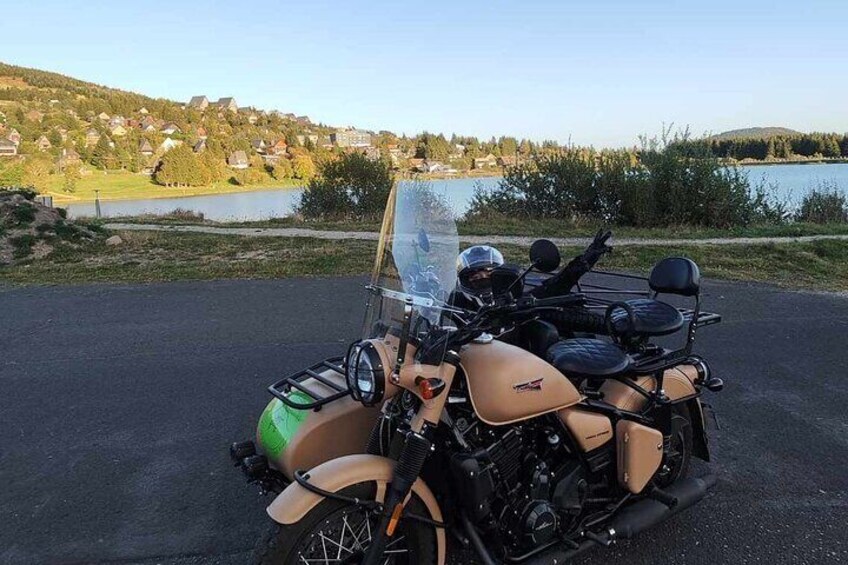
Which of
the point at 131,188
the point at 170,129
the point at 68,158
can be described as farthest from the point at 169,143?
the point at 131,188

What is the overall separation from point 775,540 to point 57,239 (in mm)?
14369

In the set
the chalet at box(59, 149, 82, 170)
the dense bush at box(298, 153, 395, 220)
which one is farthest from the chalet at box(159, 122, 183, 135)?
the dense bush at box(298, 153, 395, 220)

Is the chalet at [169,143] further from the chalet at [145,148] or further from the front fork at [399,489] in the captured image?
the front fork at [399,489]

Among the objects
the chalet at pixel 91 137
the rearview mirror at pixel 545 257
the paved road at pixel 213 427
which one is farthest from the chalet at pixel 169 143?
the rearview mirror at pixel 545 257

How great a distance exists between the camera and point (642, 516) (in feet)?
9.66

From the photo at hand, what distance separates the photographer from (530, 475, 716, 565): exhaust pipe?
2680 mm

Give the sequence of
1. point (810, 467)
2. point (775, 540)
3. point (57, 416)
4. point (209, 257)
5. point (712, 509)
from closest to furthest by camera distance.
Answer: point (775, 540) < point (712, 509) < point (810, 467) < point (57, 416) < point (209, 257)

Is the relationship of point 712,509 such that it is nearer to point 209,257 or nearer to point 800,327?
point 800,327

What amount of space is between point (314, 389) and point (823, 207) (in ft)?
65.2

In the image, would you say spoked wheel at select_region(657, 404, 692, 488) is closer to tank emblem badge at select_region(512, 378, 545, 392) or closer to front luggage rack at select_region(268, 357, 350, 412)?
tank emblem badge at select_region(512, 378, 545, 392)

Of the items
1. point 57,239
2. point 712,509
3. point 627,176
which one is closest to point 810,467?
point 712,509

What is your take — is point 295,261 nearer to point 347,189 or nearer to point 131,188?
point 347,189

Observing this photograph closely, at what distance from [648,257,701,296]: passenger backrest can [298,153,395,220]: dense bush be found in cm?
2126

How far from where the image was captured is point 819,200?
18.4 metres
